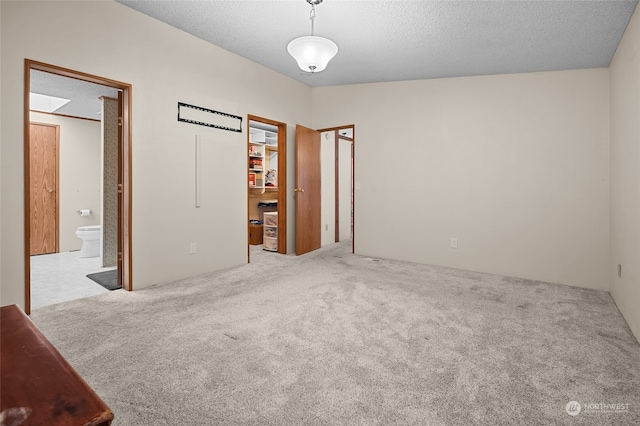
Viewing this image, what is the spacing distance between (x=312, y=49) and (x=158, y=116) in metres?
1.74

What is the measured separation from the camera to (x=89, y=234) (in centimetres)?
495

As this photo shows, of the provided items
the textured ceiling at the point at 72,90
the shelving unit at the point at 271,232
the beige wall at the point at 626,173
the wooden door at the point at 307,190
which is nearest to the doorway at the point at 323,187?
the wooden door at the point at 307,190

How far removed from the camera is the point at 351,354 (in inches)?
78.3

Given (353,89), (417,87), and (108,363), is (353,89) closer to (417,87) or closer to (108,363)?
(417,87)

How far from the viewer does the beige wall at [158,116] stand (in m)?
2.44

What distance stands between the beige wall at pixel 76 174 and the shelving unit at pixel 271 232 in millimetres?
2724

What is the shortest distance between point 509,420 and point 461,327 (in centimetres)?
99

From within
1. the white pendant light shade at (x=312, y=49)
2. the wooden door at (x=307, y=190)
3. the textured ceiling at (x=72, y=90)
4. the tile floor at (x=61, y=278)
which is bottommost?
the tile floor at (x=61, y=278)

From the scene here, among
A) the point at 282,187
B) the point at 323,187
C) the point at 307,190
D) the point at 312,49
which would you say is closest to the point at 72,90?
the point at 282,187

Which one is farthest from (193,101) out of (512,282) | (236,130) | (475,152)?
(512,282)

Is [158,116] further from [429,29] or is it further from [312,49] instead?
[429,29]

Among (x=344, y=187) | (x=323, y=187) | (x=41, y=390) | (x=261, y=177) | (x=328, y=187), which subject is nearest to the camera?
(x=41, y=390)

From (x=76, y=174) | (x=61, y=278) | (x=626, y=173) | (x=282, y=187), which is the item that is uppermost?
(x=76, y=174)

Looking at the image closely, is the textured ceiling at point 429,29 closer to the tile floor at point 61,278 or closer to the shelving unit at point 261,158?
the shelving unit at point 261,158
